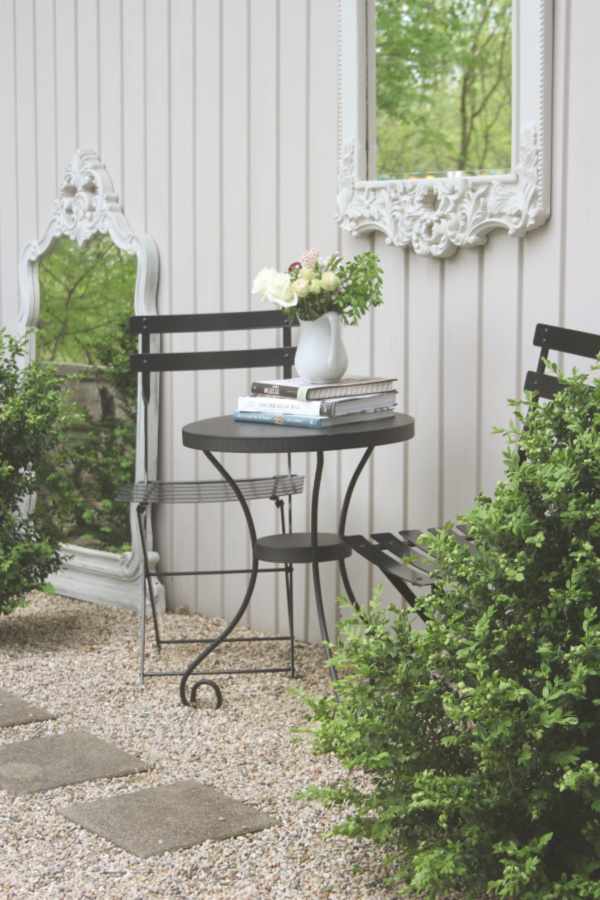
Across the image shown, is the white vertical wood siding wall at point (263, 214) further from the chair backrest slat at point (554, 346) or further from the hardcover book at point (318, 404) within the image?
the hardcover book at point (318, 404)

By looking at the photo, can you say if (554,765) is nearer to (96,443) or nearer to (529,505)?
(529,505)

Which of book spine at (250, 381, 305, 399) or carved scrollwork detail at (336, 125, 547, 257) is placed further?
book spine at (250, 381, 305, 399)

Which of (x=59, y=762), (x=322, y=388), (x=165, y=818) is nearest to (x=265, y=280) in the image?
(x=322, y=388)

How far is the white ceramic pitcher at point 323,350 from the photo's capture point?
3.39m

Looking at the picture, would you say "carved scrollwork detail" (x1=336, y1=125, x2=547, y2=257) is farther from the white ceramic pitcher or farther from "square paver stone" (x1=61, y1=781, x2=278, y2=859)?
"square paver stone" (x1=61, y1=781, x2=278, y2=859)

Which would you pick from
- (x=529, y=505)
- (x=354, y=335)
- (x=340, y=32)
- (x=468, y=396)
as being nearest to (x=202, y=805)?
(x=529, y=505)

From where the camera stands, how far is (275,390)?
3.41 meters

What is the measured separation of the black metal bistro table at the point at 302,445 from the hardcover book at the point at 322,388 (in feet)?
0.35

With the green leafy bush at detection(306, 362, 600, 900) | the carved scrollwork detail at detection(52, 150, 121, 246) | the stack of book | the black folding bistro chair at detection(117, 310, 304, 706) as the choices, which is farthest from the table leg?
the carved scrollwork detail at detection(52, 150, 121, 246)

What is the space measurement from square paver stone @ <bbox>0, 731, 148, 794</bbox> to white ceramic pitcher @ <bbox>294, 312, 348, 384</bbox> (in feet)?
4.19

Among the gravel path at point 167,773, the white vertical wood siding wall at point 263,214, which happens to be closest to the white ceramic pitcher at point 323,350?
the white vertical wood siding wall at point 263,214

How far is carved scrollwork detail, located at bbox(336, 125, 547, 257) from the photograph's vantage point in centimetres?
324

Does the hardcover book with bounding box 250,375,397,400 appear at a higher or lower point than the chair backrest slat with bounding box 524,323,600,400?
lower

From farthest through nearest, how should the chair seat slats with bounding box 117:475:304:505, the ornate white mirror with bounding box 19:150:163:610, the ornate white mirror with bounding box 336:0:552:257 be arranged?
1. the ornate white mirror with bounding box 19:150:163:610
2. the chair seat slats with bounding box 117:475:304:505
3. the ornate white mirror with bounding box 336:0:552:257
